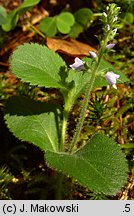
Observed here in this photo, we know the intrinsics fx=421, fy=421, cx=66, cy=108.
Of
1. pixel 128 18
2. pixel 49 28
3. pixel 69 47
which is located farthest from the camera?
pixel 128 18

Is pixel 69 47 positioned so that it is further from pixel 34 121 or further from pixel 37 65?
pixel 34 121

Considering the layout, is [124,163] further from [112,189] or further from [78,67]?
[78,67]

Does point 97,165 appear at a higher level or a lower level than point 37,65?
lower

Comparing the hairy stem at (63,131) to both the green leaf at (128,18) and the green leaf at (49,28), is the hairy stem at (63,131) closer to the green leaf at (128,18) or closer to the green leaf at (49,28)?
the green leaf at (49,28)

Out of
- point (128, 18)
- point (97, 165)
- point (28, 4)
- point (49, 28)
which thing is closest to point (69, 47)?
point (49, 28)

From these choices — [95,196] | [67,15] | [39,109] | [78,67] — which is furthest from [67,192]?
[67,15]
